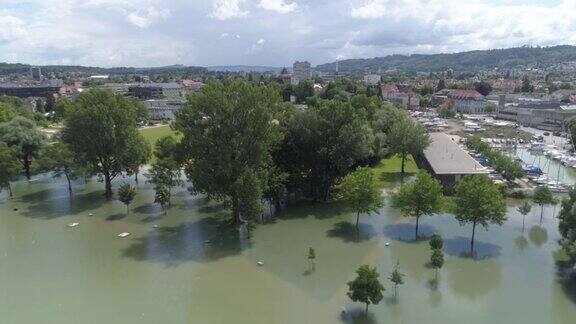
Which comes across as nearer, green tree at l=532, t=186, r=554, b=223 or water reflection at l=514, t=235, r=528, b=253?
water reflection at l=514, t=235, r=528, b=253

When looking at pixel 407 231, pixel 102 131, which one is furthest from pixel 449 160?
pixel 102 131

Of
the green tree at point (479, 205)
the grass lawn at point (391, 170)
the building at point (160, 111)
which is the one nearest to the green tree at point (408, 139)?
the grass lawn at point (391, 170)

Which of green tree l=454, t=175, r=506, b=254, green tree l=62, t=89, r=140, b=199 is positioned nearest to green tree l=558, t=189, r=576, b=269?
green tree l=454, t=175, r=506, b=254

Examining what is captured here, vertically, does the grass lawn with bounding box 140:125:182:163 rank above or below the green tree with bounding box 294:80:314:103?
below

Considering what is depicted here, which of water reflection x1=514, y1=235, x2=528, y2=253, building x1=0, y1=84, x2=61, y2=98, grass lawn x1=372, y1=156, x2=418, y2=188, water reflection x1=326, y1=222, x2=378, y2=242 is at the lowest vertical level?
water reflection x1=514, y1=235, x2=528, y2=253

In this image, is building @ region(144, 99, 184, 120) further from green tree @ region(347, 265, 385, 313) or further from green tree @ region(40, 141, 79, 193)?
green tree @ region(347, 265, 385, 313)

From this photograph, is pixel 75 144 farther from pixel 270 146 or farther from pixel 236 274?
pixel 236 274

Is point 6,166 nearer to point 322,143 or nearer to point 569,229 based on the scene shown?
point 322,143
